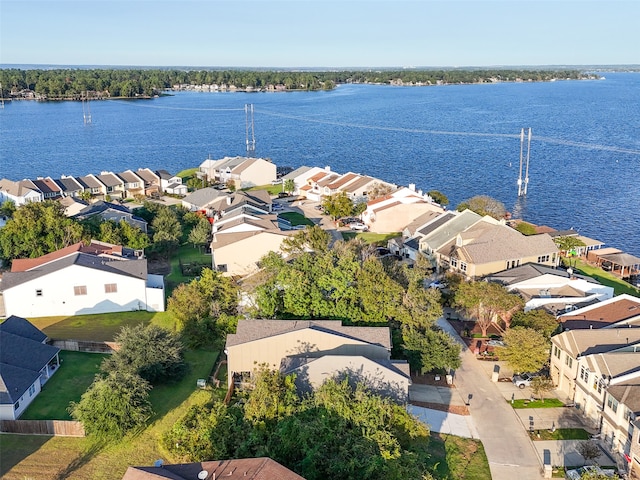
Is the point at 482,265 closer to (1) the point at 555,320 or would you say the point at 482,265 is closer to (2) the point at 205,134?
(1) the point at 555,320

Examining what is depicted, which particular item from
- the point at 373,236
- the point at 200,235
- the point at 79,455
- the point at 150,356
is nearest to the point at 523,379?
the point at 150,356

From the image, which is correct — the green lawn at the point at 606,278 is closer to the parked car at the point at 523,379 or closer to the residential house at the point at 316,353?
the parked car at the point at 523,379

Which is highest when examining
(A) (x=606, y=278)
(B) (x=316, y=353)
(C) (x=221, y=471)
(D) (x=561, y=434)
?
(C) (x=221, y=471)

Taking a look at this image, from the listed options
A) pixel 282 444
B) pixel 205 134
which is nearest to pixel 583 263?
pixel 282 444

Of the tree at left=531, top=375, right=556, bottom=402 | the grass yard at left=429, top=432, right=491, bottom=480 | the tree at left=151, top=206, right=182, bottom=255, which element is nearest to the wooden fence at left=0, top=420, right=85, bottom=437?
the grass yard at left=429, top=432, right=491, bottom=480

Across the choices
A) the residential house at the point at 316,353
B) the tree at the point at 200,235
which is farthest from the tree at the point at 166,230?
the residential house at the point at 316,353

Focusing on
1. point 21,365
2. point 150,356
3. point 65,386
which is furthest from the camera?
point 65,386

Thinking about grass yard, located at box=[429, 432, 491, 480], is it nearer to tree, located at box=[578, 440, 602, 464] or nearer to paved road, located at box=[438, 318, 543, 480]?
paved road, located at box=[438, 318, 543, 480]

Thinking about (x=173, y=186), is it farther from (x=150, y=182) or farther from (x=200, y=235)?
(x=200, y=235)
